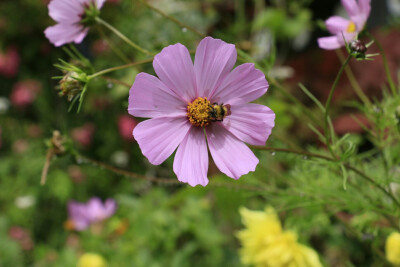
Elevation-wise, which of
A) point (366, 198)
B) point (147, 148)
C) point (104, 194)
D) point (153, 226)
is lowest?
point (104, 194)

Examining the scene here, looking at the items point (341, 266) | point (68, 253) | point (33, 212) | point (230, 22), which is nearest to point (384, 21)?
point (230, 22)

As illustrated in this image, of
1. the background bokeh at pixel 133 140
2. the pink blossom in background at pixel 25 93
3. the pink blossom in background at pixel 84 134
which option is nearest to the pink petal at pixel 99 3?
the background bokeh at pixel 133 140

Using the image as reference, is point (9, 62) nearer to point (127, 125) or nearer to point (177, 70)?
point (127, 125)

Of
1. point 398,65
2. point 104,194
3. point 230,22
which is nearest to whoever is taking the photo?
point 398,65

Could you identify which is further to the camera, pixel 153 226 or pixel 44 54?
pixel 44 54

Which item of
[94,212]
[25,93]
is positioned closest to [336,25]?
[94,212]

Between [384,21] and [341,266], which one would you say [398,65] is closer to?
[384,21]

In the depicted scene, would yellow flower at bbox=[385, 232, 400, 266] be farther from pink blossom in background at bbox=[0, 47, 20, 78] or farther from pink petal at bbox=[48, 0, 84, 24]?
pink blossom in background at bbox=[0, 47, 20, 78]
